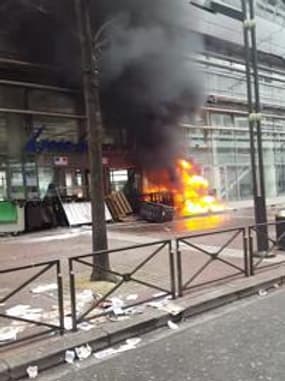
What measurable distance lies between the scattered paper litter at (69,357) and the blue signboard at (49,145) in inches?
476

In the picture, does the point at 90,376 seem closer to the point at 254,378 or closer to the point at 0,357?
the point at 0,357

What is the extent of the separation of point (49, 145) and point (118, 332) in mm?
12109

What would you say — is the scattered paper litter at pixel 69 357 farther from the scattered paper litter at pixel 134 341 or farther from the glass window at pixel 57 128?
the glass window at pixel 57 128

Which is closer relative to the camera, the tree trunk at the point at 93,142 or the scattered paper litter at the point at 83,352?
the scattered paper litter at the point at 83,352

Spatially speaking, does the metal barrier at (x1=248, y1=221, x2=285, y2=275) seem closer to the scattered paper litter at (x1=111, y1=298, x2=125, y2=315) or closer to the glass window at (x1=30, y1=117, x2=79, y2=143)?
the scattered paper litter at (x1=111, y1=298, x2=125, y2=315)

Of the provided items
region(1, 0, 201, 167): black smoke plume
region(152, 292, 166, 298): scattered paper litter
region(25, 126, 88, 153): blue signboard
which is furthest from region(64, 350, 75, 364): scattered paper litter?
region(25, 126, 88, 153): blue signboard

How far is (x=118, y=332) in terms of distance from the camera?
4.82 m

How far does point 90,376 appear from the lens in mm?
3922

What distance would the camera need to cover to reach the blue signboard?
15852 millimetres

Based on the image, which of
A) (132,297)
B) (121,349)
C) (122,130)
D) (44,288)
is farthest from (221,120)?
(121,349)

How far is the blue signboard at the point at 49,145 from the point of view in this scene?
1585 cm

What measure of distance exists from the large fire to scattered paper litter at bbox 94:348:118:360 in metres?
13.7

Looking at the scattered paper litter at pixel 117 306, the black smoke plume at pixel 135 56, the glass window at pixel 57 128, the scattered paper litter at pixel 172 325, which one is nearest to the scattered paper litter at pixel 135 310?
the scattered paper litter at pixel 117 306

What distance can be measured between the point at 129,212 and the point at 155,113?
143 inches
